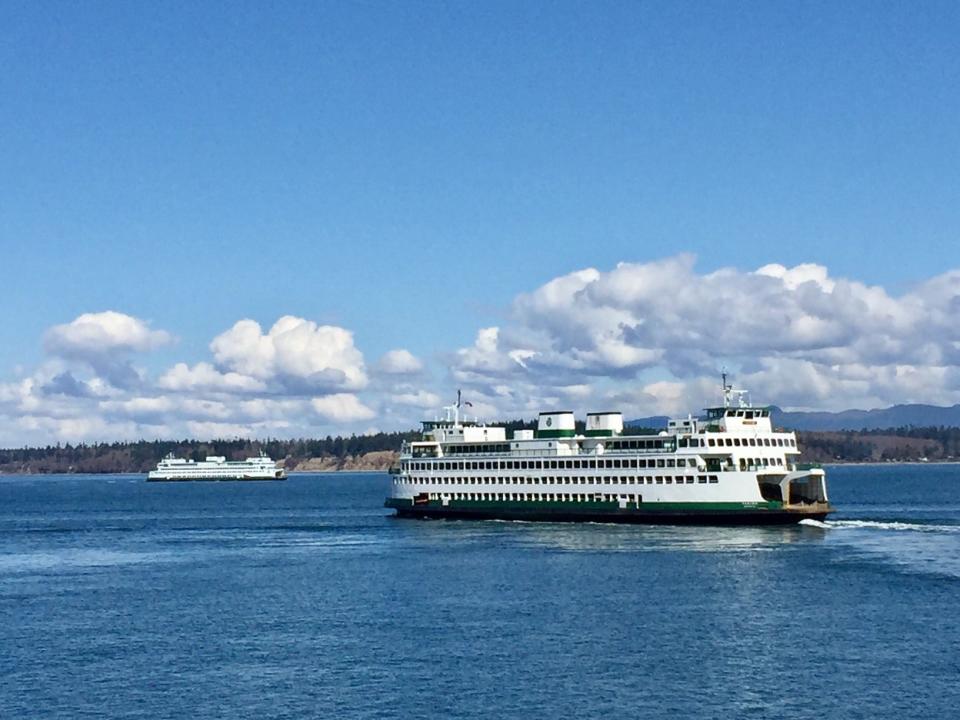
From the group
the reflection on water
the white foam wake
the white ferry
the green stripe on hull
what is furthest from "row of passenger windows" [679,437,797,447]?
the green stripe on hull

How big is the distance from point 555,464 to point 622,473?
27.2ft

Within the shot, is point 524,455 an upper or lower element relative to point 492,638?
upper

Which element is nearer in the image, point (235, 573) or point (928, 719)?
point (928, 719)

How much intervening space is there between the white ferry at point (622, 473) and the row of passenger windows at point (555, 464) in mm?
104

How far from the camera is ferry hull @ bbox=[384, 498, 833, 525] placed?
113500 mm

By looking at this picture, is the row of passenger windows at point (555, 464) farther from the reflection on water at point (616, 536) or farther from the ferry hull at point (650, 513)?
the reflection on water at point (616, 536)

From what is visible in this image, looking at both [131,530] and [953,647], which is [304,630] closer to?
[953,647]

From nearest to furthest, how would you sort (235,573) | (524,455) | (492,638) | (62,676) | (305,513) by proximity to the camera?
1. (62,676)
2. (492,638)
3. (235,573)
4. (524,455)
5. (305,513)

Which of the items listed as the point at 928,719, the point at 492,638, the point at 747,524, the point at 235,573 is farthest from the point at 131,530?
the point at 928,719

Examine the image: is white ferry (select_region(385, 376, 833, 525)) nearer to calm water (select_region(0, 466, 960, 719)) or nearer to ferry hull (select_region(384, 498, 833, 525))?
ferry hull (select_region(384, 498, 833, 525))

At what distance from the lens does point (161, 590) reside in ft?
275

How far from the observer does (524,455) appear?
130m

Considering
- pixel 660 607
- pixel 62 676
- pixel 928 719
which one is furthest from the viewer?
pixel 660 607

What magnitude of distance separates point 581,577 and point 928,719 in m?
39.3
